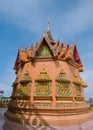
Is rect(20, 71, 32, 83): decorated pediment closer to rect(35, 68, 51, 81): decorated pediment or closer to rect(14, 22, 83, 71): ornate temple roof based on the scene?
rect(35, 68, 51, 81): decorated pediment

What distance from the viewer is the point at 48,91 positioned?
10.0 meters

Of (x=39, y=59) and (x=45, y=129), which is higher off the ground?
(x=39, y=59)

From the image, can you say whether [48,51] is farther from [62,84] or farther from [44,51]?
[62,84]

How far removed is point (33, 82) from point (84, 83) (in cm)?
629

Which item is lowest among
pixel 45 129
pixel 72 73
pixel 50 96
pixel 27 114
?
pixel 45 129

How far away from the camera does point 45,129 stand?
7.76 meters

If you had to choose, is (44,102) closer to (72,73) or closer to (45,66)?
(45,66)

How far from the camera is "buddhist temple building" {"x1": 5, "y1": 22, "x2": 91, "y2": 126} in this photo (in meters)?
9.20

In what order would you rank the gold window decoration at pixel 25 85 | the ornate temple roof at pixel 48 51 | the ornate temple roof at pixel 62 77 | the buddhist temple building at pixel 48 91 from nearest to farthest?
the buddhist temple building at pixel 48 91
the ornate temple roof at pixel 62 77
the gold window decoration at pixel 25 85
the ornate temple roof at pixel 48 51

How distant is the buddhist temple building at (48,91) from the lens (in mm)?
9203

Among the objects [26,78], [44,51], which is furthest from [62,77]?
[26,78]

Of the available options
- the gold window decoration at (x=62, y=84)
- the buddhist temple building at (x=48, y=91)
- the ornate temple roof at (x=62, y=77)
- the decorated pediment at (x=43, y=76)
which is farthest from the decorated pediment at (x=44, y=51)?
the gold window decoration at (x=62, y=84)

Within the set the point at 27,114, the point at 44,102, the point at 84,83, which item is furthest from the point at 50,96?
the point at 84,83

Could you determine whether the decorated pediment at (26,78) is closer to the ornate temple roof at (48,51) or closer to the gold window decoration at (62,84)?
the ornate temple roof at (48,51)
